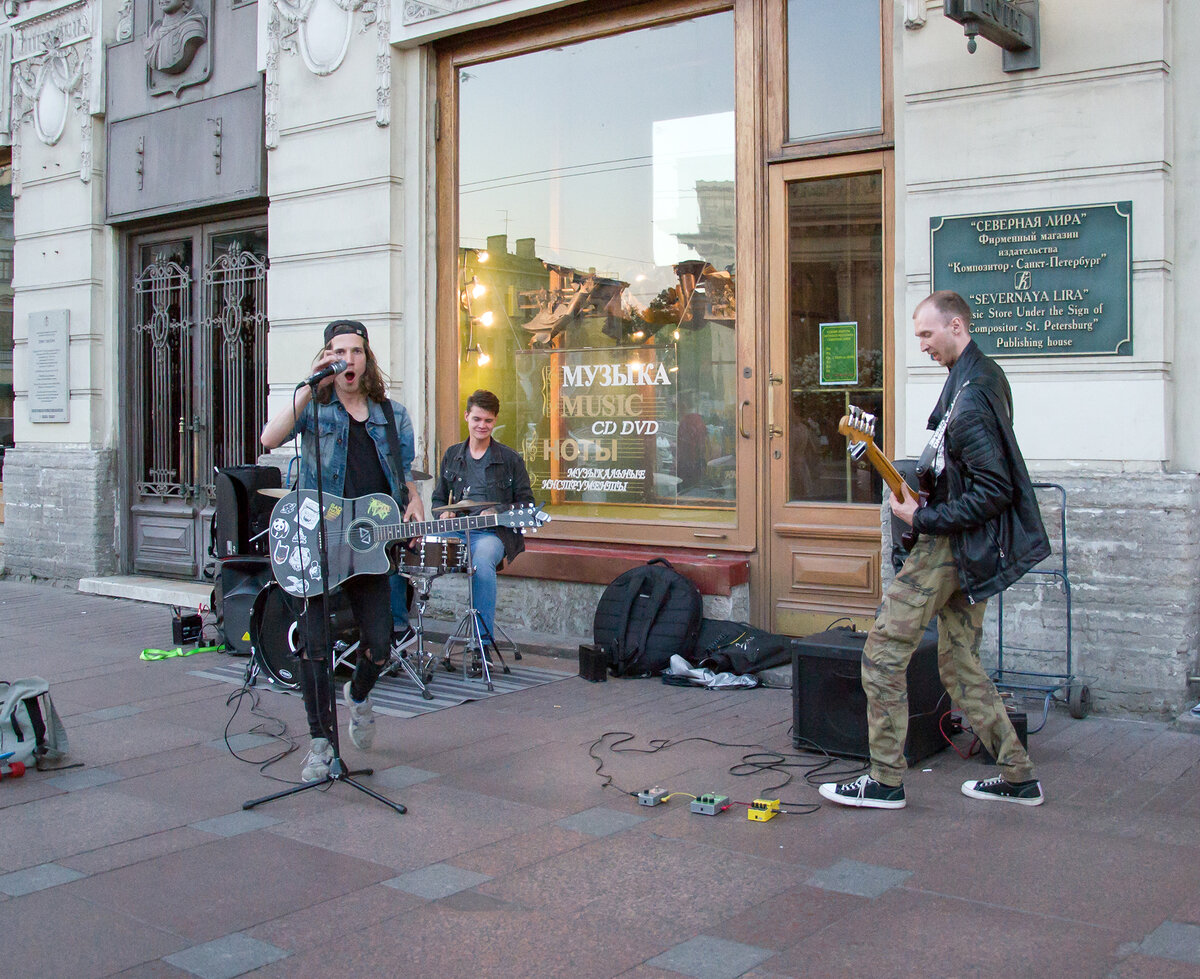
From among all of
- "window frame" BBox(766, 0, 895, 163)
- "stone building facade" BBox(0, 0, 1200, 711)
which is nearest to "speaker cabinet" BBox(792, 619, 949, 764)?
"stone building facade" BBox(0, 0, 1200, 711)

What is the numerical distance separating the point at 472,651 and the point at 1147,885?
15.1 feet

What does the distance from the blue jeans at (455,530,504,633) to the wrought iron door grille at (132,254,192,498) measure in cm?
466

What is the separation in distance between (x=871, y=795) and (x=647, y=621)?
288 cm

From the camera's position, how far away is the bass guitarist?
4730 millimetres

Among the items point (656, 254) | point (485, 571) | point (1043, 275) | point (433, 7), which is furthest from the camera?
point (433, 7)

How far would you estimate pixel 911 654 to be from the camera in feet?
16.1

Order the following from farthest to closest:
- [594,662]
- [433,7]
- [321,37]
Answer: [321,37] → [433,7] → [594,662]

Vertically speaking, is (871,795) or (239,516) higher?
(239,516)

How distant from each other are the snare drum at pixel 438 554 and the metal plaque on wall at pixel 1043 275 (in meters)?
3.21

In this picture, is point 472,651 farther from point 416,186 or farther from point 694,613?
point 416,186

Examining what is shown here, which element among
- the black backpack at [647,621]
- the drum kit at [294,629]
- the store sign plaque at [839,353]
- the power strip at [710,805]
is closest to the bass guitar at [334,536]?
the drum kit at [294,629]

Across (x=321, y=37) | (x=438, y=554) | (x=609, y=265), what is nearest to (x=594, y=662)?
(x=438, y=554)

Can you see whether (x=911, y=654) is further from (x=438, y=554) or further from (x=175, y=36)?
(x=175, y=36)

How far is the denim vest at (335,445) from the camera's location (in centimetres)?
540
